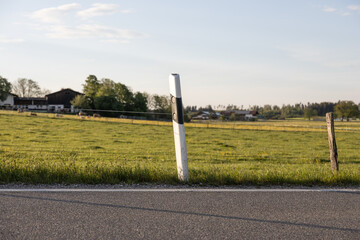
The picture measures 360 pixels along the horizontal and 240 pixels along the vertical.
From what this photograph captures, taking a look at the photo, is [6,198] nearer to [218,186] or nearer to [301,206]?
[218,186]

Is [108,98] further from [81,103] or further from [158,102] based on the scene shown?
[158,102]

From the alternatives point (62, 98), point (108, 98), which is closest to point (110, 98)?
point (108, 98)

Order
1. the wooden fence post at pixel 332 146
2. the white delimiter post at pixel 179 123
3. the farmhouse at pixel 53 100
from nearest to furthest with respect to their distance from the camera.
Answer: the white delimiter post at pixel 179 123 < the wooden fence post at pixel 332 146 < the farmhouse at pixel 53 100

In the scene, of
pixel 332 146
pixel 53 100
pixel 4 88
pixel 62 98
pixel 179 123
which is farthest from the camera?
pixel 62 98

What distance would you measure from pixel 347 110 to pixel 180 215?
123967mm

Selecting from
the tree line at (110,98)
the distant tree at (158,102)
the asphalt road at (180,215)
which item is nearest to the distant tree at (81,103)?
the tree line at (110,98)

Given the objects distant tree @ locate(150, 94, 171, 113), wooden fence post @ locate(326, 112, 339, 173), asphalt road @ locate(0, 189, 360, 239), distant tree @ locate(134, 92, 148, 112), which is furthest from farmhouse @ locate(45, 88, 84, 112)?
asphalt road @ locate(0, 189, 360, 239)

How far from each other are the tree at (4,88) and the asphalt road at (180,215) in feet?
274

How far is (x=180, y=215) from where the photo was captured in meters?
3.30

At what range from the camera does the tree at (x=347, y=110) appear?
11069 centimetres

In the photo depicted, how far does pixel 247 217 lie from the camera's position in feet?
10.8

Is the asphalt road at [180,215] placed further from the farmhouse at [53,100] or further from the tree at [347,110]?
the tree at [347,110]

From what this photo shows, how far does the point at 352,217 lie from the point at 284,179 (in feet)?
5.50

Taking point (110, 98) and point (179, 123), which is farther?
point (110, 98)
